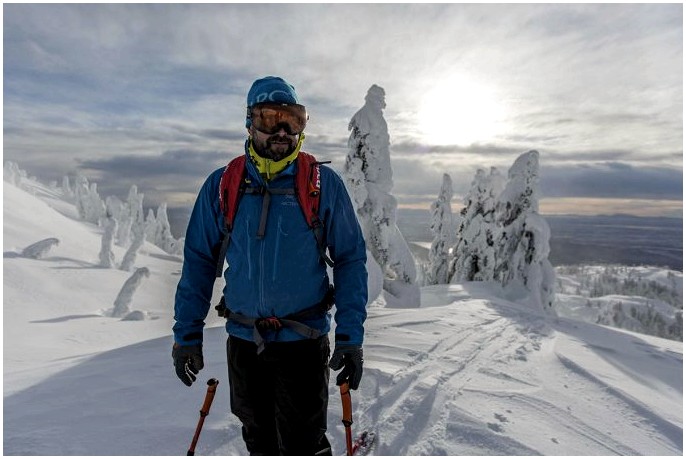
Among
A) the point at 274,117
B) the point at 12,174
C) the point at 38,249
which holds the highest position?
the point at 12,174

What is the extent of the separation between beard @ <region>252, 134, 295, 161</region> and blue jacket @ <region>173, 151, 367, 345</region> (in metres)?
0.12

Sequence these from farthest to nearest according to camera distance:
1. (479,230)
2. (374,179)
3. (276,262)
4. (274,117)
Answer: (479,230) < (374,179) < (274,117) < (276,262)

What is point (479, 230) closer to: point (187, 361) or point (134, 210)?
point (187, 361)

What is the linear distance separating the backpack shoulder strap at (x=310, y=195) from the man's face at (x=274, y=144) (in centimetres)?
14

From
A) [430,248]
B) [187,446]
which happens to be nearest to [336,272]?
[187,446]

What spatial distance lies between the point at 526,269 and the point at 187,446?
2721cm

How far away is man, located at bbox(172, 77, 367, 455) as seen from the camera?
9.13 feet

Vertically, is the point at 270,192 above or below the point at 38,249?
above

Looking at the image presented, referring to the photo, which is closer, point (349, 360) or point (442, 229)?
point (349, 360)

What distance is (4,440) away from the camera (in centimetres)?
366

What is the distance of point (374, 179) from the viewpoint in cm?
2394

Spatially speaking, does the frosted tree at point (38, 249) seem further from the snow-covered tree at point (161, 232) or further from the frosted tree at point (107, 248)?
the snow-covered tree at point (161, 232)

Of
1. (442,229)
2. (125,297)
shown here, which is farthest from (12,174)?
(442,229)

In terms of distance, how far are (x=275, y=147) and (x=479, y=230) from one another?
30.8 m
